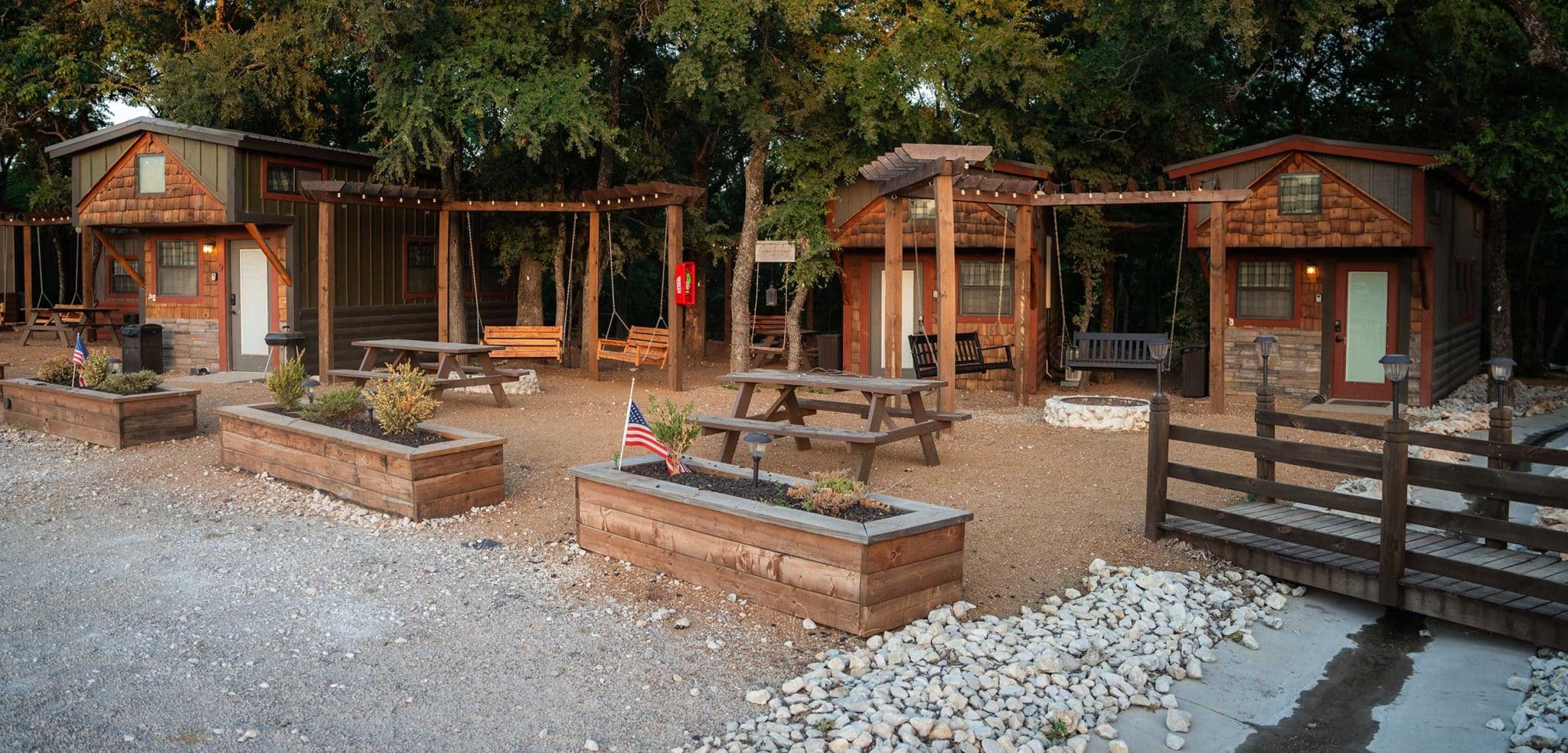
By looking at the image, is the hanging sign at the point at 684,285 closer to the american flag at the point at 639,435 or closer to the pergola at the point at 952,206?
the pergola at the point at 952,206

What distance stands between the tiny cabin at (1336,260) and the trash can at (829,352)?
5.19m

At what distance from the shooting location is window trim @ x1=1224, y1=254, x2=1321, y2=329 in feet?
49.6

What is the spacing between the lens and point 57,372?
1125 centimetres

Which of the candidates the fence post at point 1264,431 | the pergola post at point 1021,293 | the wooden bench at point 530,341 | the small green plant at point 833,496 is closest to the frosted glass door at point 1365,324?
the pergola post at point 1021,293

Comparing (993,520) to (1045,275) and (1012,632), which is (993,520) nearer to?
(1012,632)

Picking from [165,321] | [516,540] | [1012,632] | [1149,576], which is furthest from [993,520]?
[165,321]

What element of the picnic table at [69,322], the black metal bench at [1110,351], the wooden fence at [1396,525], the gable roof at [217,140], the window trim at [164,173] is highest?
the gable roof at [217,140]

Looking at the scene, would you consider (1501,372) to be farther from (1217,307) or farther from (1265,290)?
(1265,290)

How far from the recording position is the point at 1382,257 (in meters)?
14.6

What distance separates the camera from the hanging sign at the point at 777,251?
15.8 metres

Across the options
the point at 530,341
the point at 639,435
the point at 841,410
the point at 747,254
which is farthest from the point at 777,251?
the point at 639,435

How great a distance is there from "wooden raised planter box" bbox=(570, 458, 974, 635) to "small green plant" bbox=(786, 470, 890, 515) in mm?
103

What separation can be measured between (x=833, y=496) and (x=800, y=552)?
1.09 ft

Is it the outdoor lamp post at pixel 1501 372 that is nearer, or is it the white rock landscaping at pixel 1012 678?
the white rock landscaping at pixel 1012 678
